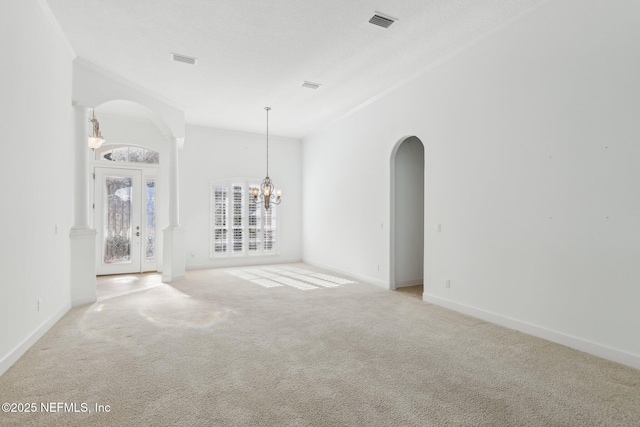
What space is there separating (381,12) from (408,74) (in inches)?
67.0

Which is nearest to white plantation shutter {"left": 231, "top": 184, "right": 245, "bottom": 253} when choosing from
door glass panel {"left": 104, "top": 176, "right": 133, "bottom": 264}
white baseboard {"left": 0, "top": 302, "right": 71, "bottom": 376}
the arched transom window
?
the arched transom window

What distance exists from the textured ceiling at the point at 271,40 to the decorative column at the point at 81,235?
3.45ft

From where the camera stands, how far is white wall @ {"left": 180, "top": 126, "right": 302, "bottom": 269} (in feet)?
26.5

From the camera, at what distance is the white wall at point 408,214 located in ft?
19.7

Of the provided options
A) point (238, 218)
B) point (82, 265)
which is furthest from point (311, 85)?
point (82, 265)

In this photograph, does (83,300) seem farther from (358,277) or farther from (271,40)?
(358,277)

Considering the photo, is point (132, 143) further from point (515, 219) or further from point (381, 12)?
point (515, 219)

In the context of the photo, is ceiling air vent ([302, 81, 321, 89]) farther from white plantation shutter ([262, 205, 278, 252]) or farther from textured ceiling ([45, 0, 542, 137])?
white plantation shutter ([262, 205, 278, 252])

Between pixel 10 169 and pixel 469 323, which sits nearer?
pixel 10 169

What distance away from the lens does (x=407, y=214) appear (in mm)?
6148

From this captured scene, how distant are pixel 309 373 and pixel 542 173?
303 cm

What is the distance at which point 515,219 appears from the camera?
3770 millimetres

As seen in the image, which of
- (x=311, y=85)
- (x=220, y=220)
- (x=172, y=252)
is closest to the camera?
(x=311, y=85)

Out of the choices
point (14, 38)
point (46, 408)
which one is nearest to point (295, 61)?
point (14, 38)
